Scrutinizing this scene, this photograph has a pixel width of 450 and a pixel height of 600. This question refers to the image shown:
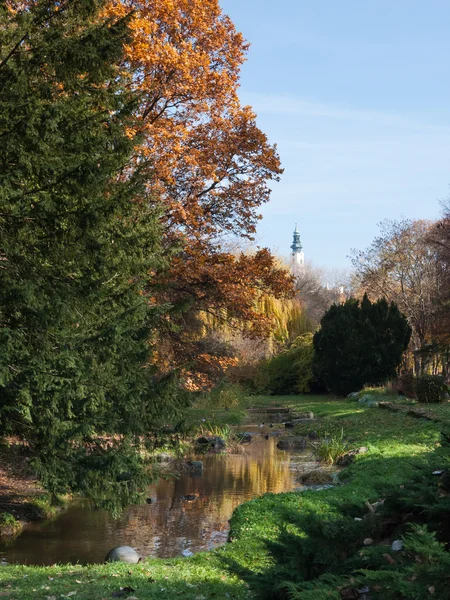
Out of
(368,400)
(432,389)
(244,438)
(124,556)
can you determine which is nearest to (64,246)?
(124,556)

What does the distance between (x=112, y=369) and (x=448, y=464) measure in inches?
314

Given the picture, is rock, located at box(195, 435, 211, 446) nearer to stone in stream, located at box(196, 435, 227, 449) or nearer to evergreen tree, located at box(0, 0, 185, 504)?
stone in stream, located at box(196, 435, 227, 449)

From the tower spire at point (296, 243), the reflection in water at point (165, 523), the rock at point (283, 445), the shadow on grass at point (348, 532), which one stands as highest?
the tower spire at point (296, 243)

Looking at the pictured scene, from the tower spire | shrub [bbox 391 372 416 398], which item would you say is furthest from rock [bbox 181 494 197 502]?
the tower spire

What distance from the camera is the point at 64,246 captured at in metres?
9.89

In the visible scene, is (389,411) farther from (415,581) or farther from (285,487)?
(415,581)

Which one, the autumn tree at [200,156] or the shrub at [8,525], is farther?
the autumn tree at [200,156]

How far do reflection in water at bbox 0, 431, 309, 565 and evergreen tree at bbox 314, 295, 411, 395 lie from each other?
653 inches

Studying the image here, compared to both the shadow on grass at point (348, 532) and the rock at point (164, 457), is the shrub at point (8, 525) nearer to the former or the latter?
the rock at point (164, 457)

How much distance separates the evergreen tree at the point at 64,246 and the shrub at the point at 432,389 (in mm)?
15864

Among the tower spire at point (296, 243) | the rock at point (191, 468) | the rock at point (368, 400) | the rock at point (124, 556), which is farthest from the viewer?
the tower spire at point (296, 243)

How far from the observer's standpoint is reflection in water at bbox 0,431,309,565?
1021 cm

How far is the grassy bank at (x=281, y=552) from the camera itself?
4.13 metres

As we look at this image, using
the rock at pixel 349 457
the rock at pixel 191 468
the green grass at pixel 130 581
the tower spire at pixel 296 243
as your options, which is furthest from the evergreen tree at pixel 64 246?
the tower spire at pixel 296 243
